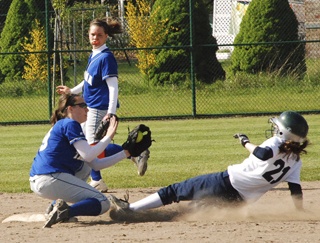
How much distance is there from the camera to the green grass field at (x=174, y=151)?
1011 centimetres

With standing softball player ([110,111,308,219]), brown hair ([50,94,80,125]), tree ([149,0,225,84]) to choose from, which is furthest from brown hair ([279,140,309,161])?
tree ([149,0,225,84])

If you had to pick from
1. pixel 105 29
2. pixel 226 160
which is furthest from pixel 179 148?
pixel 105 29

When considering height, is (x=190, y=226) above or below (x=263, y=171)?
below

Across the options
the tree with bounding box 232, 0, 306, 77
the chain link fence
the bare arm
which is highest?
the bare arm

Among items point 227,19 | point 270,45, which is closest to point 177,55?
point 270,45

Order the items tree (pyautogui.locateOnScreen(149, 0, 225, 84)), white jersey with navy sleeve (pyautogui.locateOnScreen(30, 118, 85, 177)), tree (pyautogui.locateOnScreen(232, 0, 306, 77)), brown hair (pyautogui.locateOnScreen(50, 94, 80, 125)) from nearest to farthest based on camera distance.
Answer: white jersey with navy sleeve (pyautogui.locateOnScreen(30, 118, 85, 177))
brown hair (pyautogui.locateOnScreen(50, 94, 80, 125))
tree (pyautogui.locateOnScreen(232, 0, 306, 77))
tree (pyautogui.locateOnScreen(149, 0, 225, 84))

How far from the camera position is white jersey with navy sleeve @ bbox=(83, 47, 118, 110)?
8.73m

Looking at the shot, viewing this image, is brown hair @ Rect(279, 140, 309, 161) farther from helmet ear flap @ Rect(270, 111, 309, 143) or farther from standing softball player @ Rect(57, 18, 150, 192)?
standing softball player @ Rect(57, 18, 150, 192)

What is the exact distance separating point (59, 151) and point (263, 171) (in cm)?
176

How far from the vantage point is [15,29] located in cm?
2417

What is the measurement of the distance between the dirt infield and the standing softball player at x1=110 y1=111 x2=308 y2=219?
17 cm

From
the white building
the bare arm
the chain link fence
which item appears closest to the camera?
the bare arm

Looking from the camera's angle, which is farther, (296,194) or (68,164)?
(296,194)

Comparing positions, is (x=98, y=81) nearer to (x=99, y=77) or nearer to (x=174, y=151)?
(x=99, y=77)
